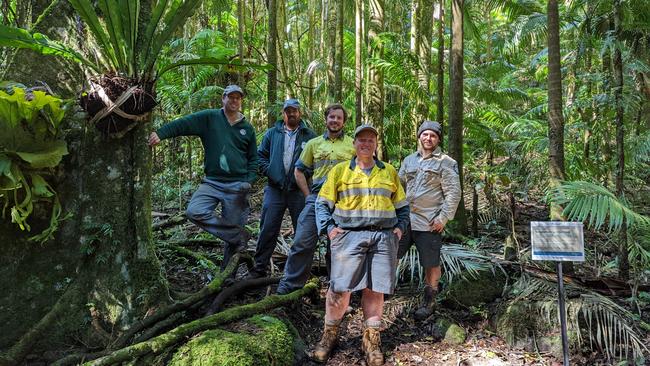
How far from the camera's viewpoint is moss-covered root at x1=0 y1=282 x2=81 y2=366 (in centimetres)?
304

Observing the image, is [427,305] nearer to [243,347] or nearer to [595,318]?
[595,318]

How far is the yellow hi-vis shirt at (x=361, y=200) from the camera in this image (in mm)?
3689

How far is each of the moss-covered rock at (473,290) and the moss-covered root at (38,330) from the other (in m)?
3.55

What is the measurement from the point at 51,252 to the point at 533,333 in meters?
4.18

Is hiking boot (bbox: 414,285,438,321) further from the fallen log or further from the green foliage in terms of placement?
the green foliage

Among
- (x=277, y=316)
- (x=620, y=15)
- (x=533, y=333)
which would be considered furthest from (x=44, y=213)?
(x=620, y=15)

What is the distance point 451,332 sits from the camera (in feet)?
13.6

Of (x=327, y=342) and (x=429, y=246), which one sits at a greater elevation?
(x=429, y=246)

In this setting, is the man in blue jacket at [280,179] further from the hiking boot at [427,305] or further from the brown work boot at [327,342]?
the hiking boot at [427,305]

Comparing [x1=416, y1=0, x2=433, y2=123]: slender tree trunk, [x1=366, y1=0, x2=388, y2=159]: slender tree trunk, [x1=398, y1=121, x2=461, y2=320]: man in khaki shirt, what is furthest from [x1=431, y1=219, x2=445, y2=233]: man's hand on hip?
[x1=416, y1=0, x2=433, y2=123]: slender tree trunk

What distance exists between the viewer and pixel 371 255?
3705 mm

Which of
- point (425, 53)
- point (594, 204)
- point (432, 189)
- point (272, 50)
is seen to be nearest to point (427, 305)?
point (432, 189)

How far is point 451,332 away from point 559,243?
1.37 m

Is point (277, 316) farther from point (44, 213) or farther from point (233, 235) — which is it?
point (44, 213)
